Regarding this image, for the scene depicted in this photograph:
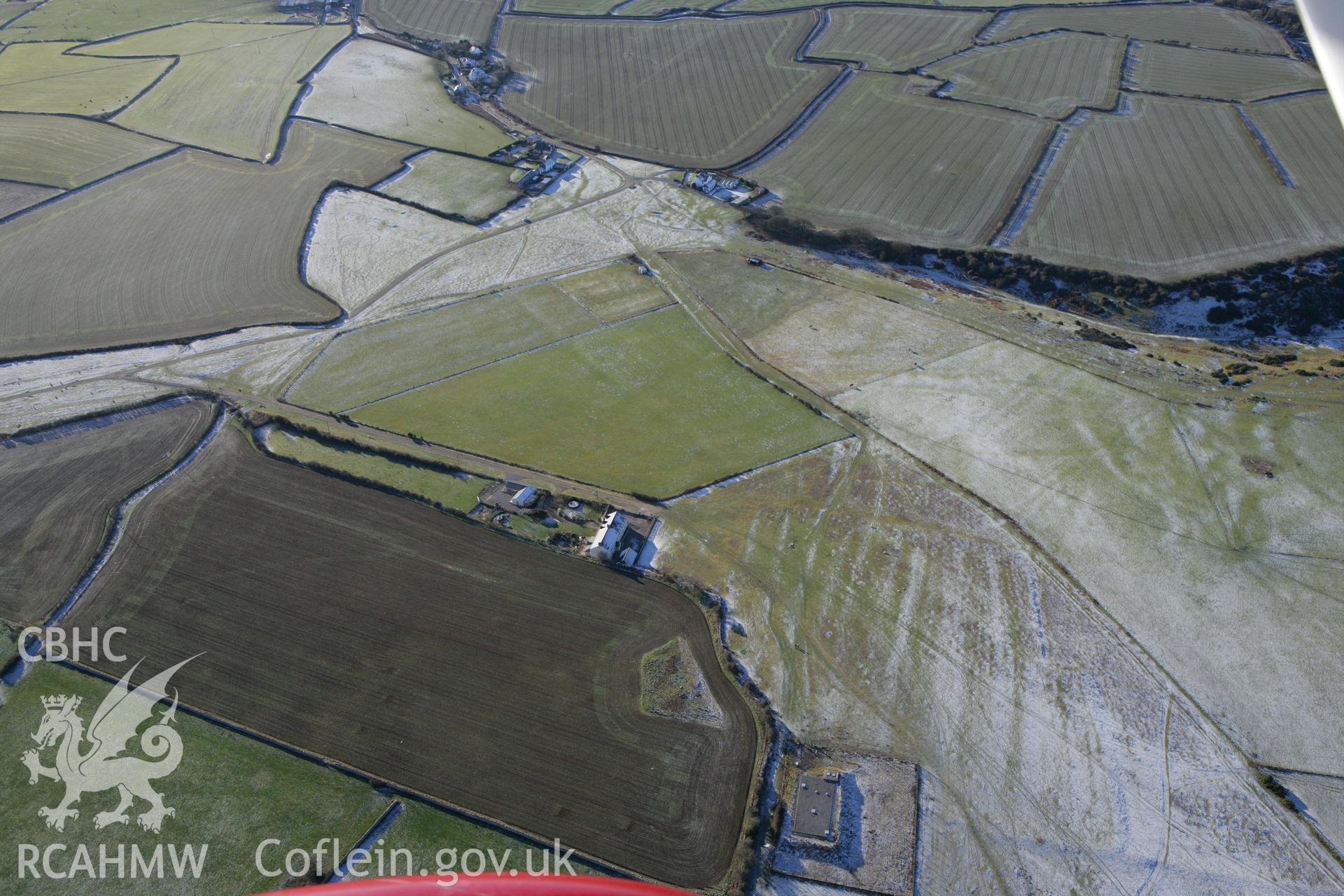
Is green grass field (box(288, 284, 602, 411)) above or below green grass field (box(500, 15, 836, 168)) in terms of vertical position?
below

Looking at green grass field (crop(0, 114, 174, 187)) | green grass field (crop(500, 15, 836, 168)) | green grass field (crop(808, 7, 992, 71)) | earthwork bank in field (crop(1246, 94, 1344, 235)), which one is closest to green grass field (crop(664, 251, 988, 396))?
green grass field (crop(500, 15, 836, 168))

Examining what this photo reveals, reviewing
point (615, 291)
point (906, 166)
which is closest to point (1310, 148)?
point (906, 166)

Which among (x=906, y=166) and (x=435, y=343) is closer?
(x=435, y=343)

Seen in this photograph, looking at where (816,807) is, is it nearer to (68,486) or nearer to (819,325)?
(819,325)

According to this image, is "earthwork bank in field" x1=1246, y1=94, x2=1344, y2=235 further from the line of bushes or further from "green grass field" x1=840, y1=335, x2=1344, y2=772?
"green grass field" x1=840, y1=335, x2=1344, y2=772

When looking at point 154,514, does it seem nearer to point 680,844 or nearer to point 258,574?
point 258,574

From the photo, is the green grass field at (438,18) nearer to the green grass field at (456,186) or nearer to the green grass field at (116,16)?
the green grass field at (116,16)
